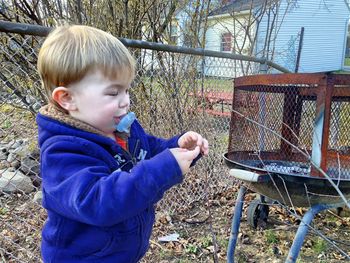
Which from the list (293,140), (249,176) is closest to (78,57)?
(249,176)

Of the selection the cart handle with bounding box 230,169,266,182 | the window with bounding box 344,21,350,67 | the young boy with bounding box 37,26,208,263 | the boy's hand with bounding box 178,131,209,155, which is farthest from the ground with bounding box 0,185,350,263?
the window with bounding box 344,21,350,67

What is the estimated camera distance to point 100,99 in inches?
51.3

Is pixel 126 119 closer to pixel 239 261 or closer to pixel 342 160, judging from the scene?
pixel 342 160

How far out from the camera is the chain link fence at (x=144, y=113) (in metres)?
3.06

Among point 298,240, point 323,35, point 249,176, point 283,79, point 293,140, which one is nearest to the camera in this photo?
point 298,240

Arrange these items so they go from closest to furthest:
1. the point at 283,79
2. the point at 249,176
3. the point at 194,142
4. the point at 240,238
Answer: the point at 194,142, the point at 249,176, the point at 283,79, the point at 240,238

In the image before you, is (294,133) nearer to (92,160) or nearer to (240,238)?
(92,160)

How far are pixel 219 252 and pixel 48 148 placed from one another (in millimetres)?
2103

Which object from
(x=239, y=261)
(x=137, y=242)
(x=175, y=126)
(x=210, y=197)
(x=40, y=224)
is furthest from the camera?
(x=210, y=197)

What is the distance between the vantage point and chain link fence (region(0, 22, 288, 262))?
3.06 m

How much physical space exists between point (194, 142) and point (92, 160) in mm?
411

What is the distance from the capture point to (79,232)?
4.52 ft

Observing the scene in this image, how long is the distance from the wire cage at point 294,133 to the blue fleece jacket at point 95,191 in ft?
2.60

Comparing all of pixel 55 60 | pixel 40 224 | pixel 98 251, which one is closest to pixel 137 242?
pixel 98 251
